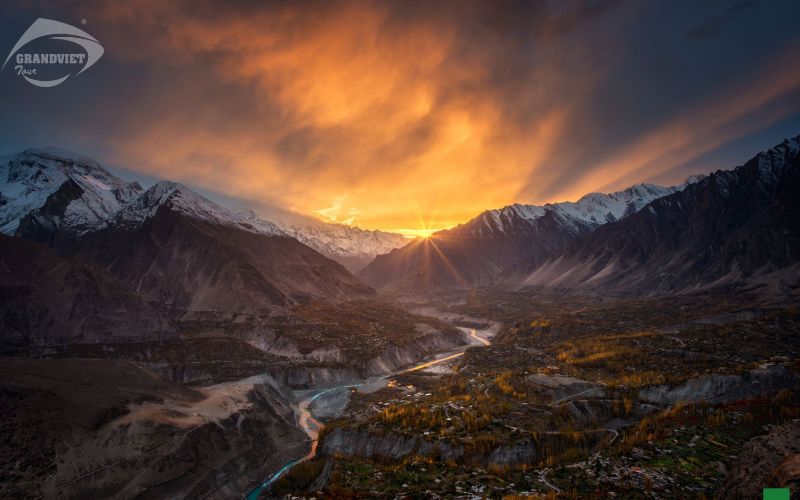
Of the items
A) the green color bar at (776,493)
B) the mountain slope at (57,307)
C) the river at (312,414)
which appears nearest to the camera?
the green color bar at (776,493)

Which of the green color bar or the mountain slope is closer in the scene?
the green color bar

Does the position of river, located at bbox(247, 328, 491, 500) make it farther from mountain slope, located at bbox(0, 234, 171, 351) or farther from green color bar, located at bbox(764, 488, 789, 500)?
mountain slope, located at bbox(0, 234, 171, 351)

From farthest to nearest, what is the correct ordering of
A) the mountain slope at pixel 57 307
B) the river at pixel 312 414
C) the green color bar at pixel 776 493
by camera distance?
the mountain slope at pixel 57 307 < the river at pixel 312 414 < the green color bar at pixel 776 493

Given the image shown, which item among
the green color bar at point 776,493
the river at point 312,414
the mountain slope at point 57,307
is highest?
the mountain slope at point 57,307

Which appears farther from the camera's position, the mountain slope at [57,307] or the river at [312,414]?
the mountain slope at [57,307]

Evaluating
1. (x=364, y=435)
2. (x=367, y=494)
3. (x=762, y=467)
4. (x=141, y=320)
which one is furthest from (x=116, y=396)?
(x=141, y=320)

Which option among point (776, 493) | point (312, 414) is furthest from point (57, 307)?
point (776, 493)

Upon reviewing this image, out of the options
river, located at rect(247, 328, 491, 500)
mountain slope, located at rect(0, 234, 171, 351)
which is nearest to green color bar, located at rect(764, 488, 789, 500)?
river, located at rect(247, 328, 491, 500)

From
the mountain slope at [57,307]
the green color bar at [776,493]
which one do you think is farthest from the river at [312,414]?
the mountain slope at [57,307]

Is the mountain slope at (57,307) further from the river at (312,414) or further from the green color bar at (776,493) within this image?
the green color bar at (776,493)

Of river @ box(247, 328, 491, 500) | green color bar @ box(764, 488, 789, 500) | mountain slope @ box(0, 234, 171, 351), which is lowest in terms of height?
river @ box(247, 328, 491, 500)

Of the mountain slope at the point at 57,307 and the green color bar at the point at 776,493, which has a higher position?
the mountain slope at the point at 57,307
